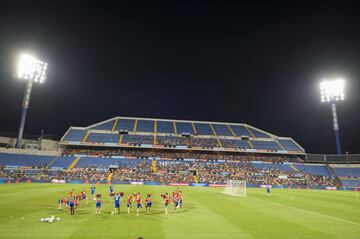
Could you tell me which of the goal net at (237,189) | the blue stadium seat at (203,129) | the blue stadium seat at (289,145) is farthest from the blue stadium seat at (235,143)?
the goal net at (237,189)

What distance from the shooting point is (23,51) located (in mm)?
56250

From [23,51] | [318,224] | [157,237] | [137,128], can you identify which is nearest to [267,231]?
[318,224]

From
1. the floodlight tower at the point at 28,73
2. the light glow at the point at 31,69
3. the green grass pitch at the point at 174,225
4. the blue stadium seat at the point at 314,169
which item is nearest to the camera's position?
the green grass pitch at the point at 174,225

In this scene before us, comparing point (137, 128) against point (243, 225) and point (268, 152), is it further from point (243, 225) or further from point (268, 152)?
point (243, 225)

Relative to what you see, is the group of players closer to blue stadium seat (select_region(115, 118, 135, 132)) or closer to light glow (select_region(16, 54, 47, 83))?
light glow (select_region(16, 54, 47, 83))

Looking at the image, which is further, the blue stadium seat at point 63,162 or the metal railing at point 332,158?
the metal railing at point 332,158

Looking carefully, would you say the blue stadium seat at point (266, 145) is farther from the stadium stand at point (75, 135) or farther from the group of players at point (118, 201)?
the group of players at point (118, 201)

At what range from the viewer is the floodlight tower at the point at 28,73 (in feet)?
182

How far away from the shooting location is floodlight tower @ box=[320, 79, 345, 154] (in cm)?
6744

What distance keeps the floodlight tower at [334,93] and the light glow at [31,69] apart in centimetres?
8233

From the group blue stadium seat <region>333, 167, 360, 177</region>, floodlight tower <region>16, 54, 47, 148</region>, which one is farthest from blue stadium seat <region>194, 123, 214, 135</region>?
floodlight tower <region>16, 54, 47, 148</region>

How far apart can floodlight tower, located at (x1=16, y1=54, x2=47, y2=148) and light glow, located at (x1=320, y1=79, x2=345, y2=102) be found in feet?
270

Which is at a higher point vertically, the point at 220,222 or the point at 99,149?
the point at 99,149

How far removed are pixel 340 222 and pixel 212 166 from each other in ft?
176
